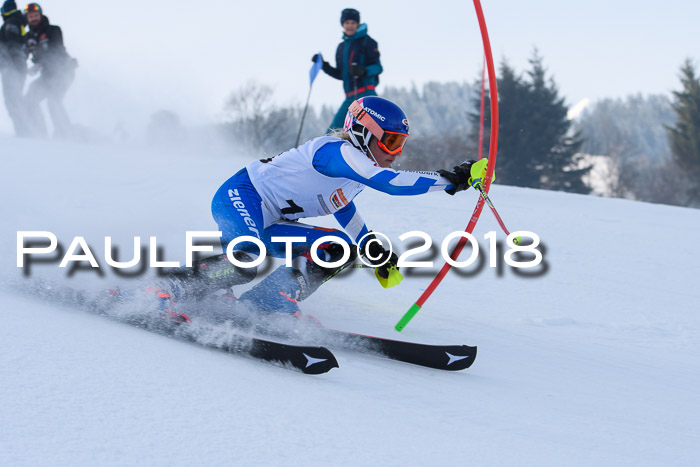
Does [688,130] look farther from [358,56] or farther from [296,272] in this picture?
[296,272]

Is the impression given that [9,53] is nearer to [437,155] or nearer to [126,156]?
[126,156]

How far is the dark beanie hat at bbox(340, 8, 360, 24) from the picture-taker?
7.10 metres

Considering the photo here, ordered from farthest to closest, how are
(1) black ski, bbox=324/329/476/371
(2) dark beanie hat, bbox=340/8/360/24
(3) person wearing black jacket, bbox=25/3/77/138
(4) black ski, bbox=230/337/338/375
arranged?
(3) person wearing black jacket, bbox=25/3/77/138
(2) dark beanie hat, bbox=340/8/360/24
(1) black ski, bbox=324/329/476/371
(4) black ski, bbox=230/337/338/375

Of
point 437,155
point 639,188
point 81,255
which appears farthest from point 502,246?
point 639,188

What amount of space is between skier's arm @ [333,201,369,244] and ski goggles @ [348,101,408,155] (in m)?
0.64

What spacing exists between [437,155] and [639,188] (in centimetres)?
1578

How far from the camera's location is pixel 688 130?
36562 mm

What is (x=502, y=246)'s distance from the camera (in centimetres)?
596

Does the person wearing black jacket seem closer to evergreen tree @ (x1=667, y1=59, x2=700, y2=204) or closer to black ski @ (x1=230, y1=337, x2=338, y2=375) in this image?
black ski @ (x1=230, y1=337, x2=338, y2=375)

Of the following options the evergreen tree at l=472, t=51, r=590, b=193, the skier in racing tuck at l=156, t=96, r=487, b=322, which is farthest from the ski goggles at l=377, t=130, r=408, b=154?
the evergreen tree at l=472, t=51, r=590, b=193

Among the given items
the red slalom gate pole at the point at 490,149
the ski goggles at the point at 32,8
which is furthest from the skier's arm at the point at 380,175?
the ski goggles at the point at 32,8

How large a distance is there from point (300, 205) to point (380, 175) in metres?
0.70

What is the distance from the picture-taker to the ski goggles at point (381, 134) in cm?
323

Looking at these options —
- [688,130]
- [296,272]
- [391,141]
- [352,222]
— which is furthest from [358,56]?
[688,130]
